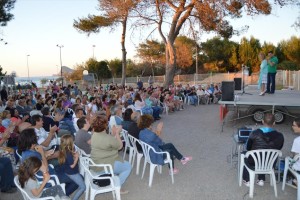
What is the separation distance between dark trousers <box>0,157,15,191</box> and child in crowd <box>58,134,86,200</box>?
125 centimetres

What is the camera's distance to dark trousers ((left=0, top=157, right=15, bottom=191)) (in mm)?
4531

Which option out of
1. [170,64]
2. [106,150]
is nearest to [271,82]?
[106,150]

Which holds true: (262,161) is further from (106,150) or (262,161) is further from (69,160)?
(69,160)

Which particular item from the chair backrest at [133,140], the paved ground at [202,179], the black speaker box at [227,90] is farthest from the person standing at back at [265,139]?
the black speaker box at [227,90]

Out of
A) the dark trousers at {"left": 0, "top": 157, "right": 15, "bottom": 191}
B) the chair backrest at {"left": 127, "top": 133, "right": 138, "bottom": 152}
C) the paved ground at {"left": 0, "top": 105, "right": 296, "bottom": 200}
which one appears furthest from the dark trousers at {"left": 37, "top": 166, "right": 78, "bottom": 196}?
the chair backrest at {"left": 127, "top": 133, "right": 138, "bottom": 152}

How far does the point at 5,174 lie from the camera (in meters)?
4.58

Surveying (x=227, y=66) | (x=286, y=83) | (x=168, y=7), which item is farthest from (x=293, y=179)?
(x=227, y=66)

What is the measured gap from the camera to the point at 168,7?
19.6m

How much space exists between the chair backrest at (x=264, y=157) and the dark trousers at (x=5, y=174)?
3.41m

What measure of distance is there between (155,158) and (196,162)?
5.00ft

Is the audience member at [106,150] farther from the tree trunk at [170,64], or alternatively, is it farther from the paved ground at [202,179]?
the tree trunk at [170,64]

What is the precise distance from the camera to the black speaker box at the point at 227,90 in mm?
8906

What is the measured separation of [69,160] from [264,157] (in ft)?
8.39

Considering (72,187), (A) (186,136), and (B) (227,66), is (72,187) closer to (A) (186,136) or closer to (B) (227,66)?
(A) (186,136)
